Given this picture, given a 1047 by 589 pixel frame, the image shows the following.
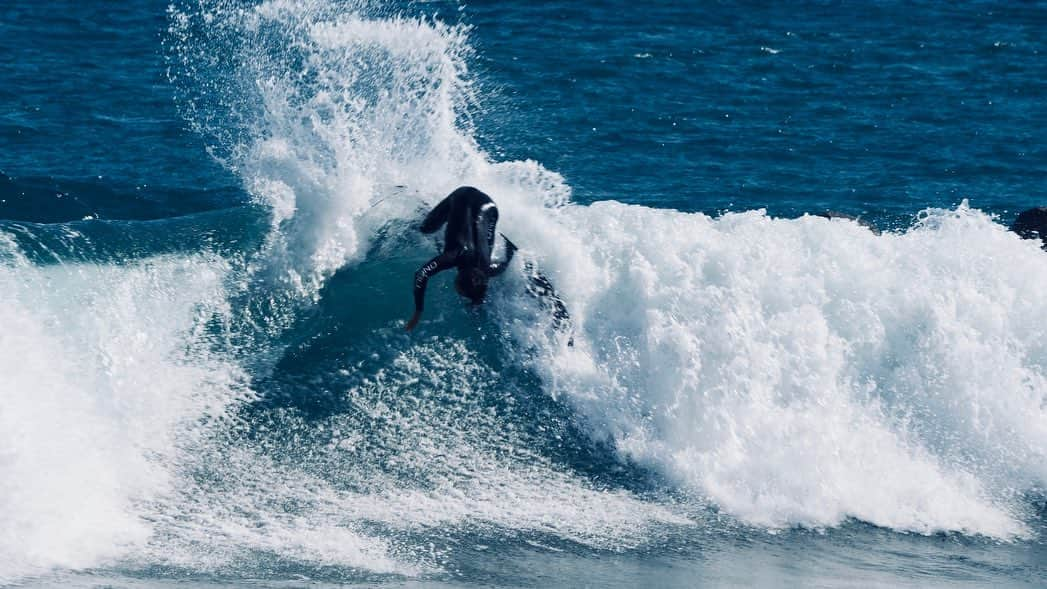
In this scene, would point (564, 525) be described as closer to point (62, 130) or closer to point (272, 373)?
point (272, 373)

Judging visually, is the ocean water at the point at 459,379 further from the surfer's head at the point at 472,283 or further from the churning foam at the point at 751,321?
the surfer's head at the point at 472,283

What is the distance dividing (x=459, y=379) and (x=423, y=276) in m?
1.16

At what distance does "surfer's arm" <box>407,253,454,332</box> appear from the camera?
35.4ft

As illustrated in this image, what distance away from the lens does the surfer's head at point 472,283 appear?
11.3 meters

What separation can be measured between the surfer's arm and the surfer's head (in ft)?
0.55

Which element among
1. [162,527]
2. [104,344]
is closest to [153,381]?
[104,344]

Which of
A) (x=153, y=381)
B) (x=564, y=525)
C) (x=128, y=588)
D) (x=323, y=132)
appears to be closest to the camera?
(x=128, y=588)

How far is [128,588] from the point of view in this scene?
27.3 feet

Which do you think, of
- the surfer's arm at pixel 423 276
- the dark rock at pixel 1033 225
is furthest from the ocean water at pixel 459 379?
the dark rock at pixel 1033 225

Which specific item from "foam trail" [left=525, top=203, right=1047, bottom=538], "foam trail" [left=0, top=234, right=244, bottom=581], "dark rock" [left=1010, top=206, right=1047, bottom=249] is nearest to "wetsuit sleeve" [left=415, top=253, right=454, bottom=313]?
"foam trail" [left=525, top=203, right=1047, bottom=538]

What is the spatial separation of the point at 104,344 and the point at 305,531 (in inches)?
126

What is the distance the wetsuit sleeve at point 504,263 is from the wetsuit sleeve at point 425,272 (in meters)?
0.52

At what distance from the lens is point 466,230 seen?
11453 mm

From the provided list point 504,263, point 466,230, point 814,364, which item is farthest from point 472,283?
point 814,364
